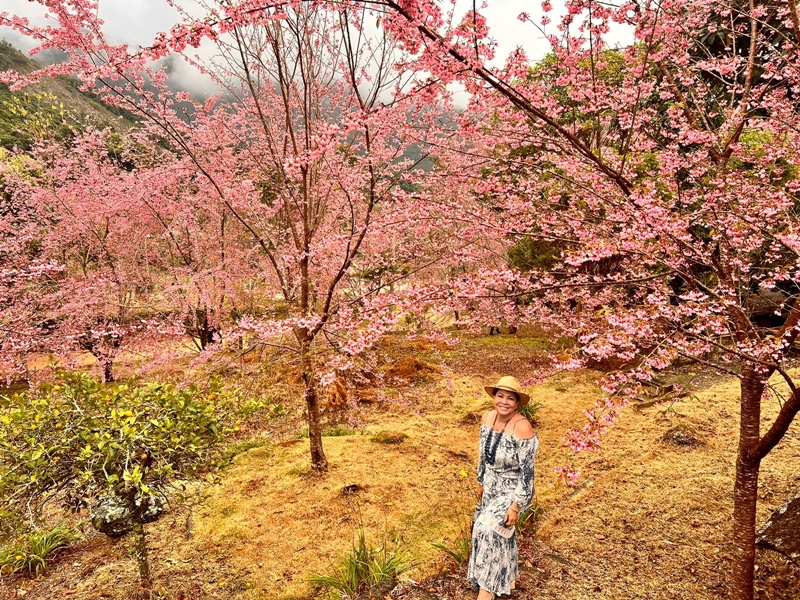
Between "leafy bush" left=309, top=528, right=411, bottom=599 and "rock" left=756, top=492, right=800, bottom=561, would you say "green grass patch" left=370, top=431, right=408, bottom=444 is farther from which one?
"rock" left=756, top=492, right=800, bottom=561

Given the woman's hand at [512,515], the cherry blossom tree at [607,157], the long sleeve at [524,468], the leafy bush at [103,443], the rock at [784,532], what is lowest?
the rock at [784,532]

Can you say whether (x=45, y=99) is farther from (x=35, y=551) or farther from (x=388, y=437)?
(x=388, y=437)

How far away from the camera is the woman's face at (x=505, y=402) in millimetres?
3348

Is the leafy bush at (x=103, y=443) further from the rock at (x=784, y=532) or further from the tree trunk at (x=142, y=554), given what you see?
the rock at (x=784, y=532)

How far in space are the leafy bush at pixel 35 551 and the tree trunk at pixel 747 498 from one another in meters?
6.04

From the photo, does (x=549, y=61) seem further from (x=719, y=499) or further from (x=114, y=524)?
(x=114, y=524)

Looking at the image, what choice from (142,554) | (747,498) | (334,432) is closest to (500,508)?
(747,498)

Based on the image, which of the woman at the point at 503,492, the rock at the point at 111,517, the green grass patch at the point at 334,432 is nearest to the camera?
the woman at the point at 503,492

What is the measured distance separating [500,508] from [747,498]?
5.87 ft

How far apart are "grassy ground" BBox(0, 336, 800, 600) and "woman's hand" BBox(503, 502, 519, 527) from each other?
47 centimetres

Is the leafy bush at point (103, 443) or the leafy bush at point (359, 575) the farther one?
the leafy bush at point (359, 575)

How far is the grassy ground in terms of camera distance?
3584 millimetres

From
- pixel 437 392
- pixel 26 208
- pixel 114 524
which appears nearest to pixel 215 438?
pixel 114 524

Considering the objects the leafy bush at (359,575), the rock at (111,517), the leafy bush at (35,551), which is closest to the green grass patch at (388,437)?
the leafy bush at (359,575)
